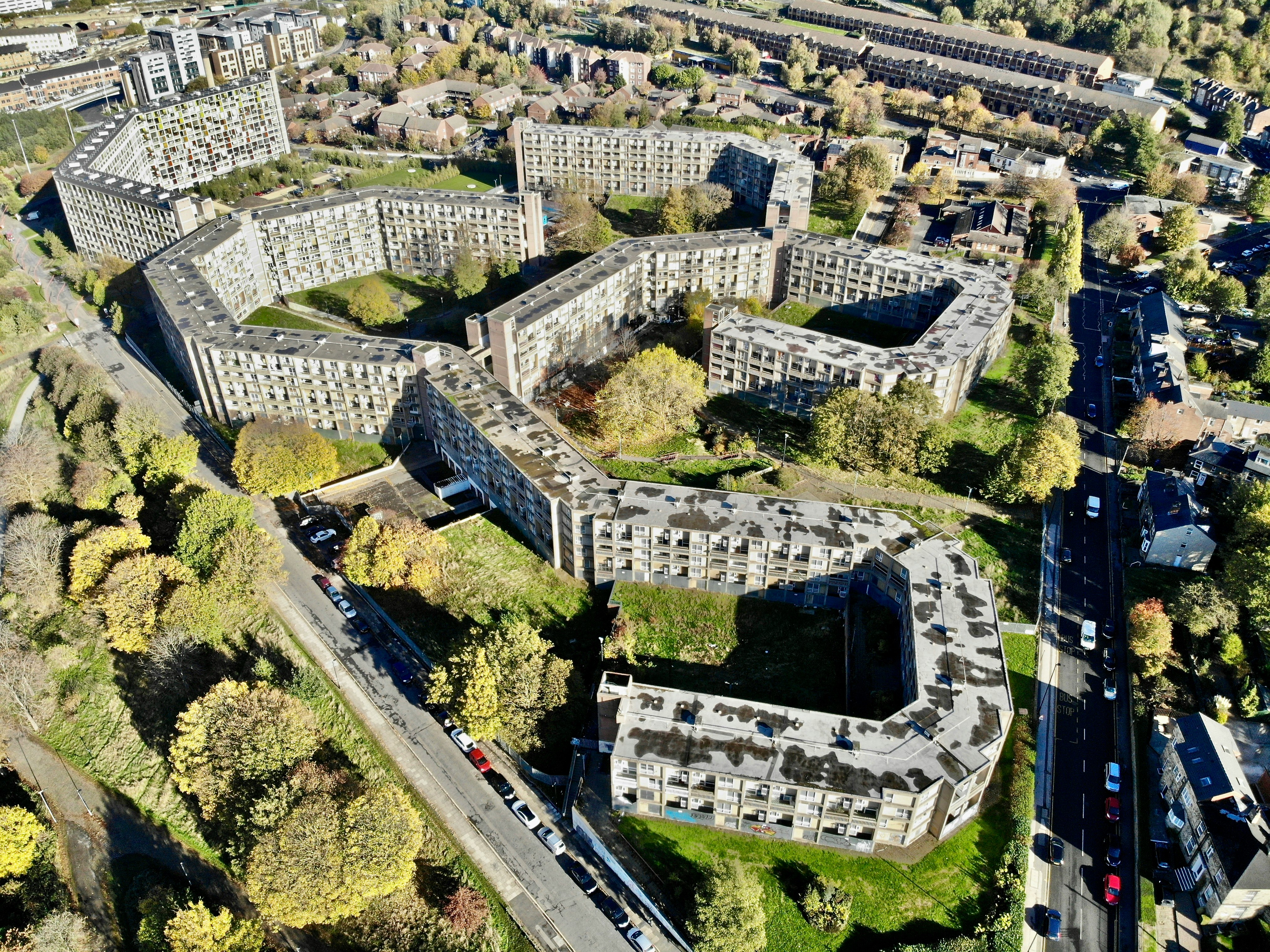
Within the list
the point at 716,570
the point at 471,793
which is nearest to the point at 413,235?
the point at 716,570

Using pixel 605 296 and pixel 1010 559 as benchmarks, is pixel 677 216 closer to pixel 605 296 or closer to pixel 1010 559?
pixel 605 296

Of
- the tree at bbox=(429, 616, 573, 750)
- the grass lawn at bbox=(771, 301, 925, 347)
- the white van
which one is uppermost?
the grass lawn at bbox=(771, 301, 925, 347)

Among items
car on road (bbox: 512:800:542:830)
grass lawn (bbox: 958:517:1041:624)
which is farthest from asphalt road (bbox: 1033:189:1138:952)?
car on road (bbox: 512:800:542:830)

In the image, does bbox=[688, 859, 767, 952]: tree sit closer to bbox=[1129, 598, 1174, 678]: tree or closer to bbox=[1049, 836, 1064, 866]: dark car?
bbox=[1049, 836, 1064, 866]: dark car

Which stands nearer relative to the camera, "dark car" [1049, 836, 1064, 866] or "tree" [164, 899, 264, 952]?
"tree" [164, 899, 264, 952]

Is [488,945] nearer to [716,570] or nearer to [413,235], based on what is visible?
[716,570]
